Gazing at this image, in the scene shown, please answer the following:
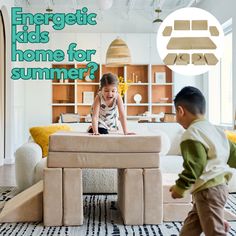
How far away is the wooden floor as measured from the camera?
539cm

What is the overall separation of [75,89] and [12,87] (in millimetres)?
2391

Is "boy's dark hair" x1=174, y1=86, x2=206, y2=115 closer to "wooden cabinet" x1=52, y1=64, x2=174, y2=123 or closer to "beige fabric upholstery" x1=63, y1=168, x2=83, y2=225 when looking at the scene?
"beige fabric upholstery" x1=63, y1=168, x2=83, y2=225

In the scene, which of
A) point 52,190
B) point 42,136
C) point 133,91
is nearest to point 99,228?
point 52,190

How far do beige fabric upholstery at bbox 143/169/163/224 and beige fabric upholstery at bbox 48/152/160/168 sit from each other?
100mm

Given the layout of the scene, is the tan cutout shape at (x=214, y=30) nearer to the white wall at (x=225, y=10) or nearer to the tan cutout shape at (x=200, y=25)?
the tan cutout shape at (x=200, y=25)

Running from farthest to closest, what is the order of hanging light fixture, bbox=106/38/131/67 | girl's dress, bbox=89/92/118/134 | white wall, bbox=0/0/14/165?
white wall, bbox=0/0/14/165, hanging light fixture, bbox=106/38/131/67, girl's dress, bbox=89/92/118/134

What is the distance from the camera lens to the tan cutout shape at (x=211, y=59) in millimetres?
8047

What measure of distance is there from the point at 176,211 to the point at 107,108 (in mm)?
1056

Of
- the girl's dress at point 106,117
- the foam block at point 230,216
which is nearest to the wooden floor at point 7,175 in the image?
the girl's dress at point 106,117

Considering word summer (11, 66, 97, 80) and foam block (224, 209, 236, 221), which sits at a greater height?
word summer (11, 66, 97, 80)

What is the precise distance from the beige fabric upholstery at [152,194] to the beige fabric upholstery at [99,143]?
8.1 inches

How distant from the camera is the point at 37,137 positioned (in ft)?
15.5

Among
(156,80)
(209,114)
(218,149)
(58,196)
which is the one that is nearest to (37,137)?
(58,196)

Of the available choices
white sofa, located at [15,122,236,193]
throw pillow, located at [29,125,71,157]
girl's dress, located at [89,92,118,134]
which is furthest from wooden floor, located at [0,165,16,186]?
girl's dress, located at [89,92,118,134]
